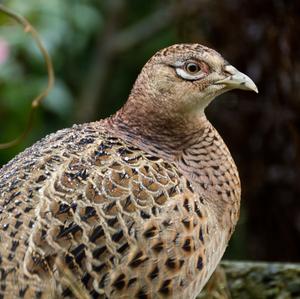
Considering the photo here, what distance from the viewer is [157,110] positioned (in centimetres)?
337

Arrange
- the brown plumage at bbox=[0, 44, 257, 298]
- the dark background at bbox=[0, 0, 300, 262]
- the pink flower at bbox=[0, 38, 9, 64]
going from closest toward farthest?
the brown plumage at bbox=[0, 44, 257, 298] < the dark background at bbox=[0, 0, 300, 262] < the pink flower at bbox=[0, 38, 9, 64]

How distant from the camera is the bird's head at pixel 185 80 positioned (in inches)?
130

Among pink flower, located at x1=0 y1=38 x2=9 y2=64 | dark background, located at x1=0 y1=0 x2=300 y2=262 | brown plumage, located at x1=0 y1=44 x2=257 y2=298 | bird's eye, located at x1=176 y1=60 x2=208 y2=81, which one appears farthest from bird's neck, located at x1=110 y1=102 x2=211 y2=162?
pink flower, located at x1=0 y1=38 x2=9 y2=64

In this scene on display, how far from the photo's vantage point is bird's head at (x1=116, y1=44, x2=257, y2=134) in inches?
130

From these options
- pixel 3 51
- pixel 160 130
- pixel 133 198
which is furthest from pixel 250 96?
pixel 133 198

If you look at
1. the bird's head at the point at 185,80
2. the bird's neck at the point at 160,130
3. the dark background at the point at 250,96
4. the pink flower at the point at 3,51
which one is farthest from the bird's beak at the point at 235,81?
the pink flower at the point at 3,51

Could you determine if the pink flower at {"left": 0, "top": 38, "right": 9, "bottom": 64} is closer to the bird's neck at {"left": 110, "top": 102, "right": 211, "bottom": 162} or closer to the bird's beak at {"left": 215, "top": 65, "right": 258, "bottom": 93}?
the bird's neck at {"left": 110, "top": 102, "right": 211, "bottom": 162}

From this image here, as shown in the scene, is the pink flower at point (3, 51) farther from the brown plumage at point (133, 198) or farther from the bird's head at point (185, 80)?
the bird's head at point (185, 80)

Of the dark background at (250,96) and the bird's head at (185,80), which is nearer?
the bird's head at (185,80)

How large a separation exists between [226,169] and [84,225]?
2.29 ft

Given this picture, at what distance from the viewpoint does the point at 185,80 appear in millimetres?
3307

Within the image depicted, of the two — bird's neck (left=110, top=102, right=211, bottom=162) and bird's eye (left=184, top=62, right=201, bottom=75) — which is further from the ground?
bird's eye (left=184, top=62, right=201, bottom=75)

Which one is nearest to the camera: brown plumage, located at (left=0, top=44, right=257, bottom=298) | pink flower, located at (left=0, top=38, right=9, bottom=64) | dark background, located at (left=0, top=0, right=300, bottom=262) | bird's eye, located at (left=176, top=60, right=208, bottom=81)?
brown plumage, located at (left=0, top=44, right=257, bottom=298)

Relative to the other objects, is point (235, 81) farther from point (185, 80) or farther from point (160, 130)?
point (160, 130)
